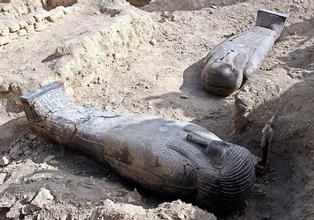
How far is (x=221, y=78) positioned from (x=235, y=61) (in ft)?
1.08

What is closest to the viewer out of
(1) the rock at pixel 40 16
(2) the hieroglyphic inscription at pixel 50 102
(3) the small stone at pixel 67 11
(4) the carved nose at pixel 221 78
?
(2) the hieroglyphic inscription at pixel 50 102

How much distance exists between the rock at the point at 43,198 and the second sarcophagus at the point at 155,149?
69cm

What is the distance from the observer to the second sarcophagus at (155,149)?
12.5ft

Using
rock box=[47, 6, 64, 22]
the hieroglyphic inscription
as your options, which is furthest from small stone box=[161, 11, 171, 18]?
the hieroglyphic inscription

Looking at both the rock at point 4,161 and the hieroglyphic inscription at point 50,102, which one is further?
the rock at point 4,161

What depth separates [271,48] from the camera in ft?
22.0

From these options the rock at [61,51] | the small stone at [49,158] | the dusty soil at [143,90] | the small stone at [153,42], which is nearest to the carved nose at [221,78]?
the dusty soil at [143,90]

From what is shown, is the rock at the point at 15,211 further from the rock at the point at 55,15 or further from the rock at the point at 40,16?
the rock at the point at 55,15

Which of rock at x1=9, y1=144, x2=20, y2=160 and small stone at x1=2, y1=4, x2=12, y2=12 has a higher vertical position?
small stone at x1=2, y1=4, x2=12, y2=12

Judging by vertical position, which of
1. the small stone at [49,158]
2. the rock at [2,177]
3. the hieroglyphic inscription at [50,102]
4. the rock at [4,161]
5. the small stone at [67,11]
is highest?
the small stone at [67,11]

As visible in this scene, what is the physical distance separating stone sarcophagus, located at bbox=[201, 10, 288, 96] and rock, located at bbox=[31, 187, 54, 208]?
2.86 metres

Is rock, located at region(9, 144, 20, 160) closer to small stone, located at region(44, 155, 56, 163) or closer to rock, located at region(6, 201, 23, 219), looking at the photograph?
small stone, located at region(44, 155, 56, 163)

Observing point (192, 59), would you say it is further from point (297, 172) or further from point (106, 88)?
point (297, 172)

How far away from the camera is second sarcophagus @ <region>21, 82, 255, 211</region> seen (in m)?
A: 3.82
